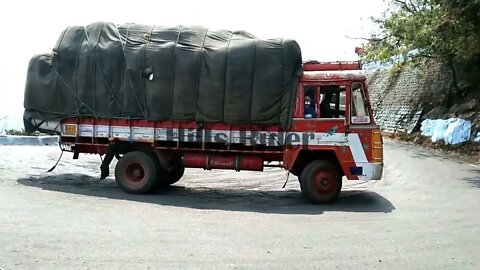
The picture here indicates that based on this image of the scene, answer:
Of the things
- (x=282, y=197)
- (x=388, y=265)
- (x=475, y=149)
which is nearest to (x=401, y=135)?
(x=475, y=149)

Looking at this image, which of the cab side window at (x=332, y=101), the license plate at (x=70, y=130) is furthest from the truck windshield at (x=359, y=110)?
the license plate at (x=70, y=130)

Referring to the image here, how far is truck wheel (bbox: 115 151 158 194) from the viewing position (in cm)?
1184

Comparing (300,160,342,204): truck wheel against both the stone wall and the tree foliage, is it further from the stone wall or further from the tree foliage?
the stone wall

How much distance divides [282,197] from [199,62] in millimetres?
3545

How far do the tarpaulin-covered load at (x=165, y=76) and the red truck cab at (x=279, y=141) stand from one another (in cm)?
27

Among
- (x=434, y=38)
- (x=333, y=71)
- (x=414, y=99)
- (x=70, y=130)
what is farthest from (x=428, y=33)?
(x=70, y=130)

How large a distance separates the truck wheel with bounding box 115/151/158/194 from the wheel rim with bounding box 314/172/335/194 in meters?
3.59

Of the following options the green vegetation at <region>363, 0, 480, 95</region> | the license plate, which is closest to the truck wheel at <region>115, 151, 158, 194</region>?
the license plate

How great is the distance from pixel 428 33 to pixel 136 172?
11.7 metres

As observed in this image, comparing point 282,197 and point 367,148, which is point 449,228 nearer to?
point 367,148

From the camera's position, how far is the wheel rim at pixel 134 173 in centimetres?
1202

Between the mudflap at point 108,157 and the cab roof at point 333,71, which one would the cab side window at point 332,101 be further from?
the mudflap at point 108,157

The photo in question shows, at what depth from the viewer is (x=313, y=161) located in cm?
1121

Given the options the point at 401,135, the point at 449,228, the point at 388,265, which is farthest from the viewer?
the point at 401,135
